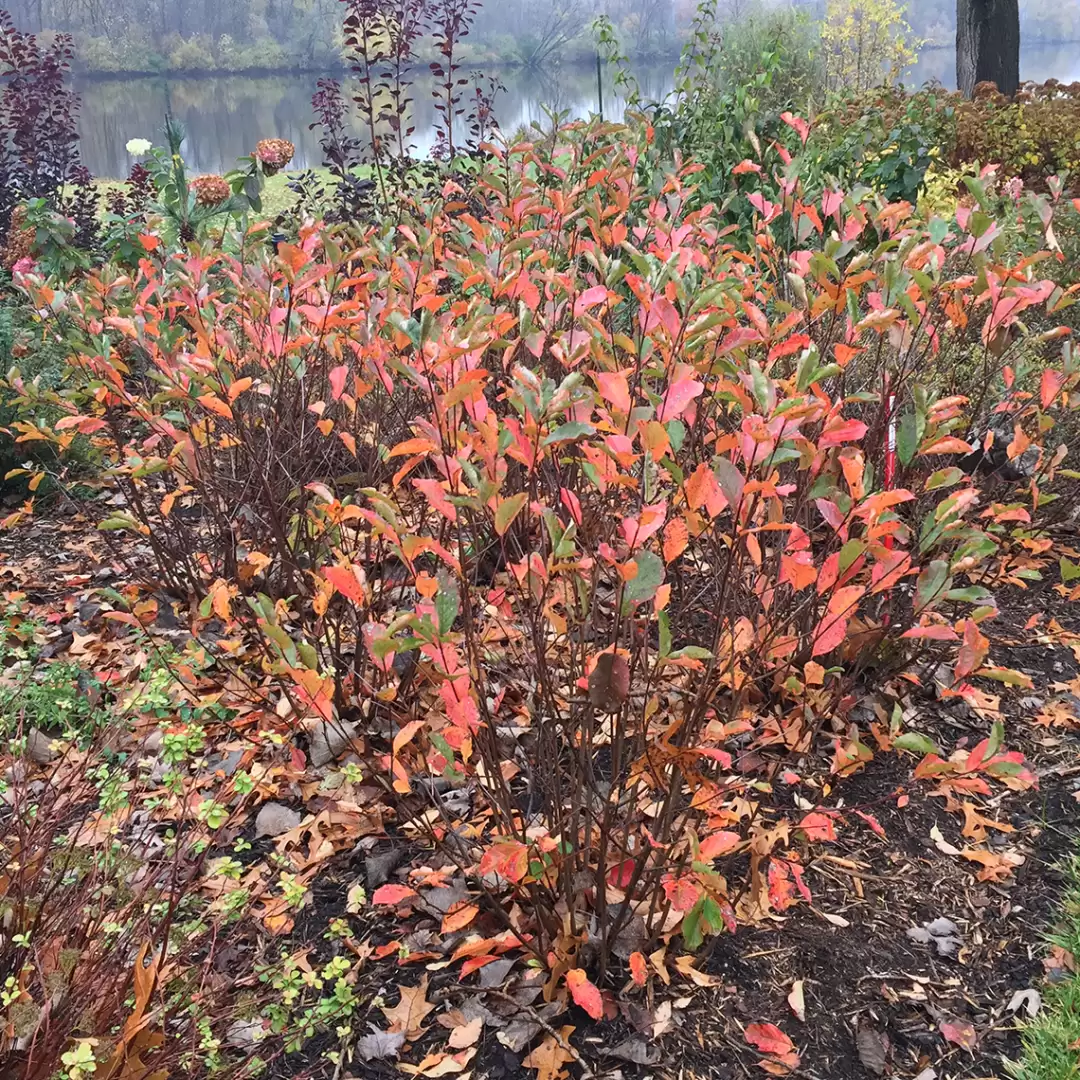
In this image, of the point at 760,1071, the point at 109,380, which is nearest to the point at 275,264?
the point at 109,380

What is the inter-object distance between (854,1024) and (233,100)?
68.7 ft

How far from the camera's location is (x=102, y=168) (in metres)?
12.5

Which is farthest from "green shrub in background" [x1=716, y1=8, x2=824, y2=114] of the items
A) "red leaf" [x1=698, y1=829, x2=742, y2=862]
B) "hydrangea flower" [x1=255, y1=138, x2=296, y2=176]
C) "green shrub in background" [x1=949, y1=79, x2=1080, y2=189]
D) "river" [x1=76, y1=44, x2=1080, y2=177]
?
"red leaf" [x1=698, y1=829, x2=742, y2=862]

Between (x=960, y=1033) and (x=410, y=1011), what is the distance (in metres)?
0.90

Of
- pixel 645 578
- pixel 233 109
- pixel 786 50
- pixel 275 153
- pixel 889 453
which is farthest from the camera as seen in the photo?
pixel 233 109

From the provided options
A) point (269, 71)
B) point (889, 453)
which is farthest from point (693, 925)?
point (269, 71)

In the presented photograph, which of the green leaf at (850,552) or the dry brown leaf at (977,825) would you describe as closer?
the green leaf at (850,552)

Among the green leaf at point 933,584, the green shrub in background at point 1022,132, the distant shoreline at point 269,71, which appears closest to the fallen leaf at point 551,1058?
the green leaf at point 933,584

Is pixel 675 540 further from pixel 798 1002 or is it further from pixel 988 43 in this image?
pixel 988 43

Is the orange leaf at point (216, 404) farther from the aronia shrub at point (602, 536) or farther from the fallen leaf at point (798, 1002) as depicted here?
the fallen leaf at point (798, 1002)

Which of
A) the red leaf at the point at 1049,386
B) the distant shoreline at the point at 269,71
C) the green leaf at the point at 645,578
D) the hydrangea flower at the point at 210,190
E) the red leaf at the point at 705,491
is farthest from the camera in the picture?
the distant shoreline at the point at 269,71

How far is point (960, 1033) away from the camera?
1473 mm

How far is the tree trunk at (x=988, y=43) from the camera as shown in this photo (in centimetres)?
888

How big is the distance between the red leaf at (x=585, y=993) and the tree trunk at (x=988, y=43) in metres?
10.1
